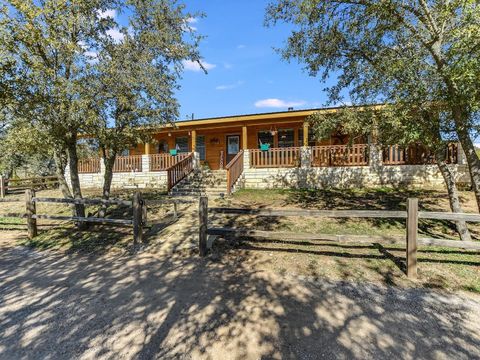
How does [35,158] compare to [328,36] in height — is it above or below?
below

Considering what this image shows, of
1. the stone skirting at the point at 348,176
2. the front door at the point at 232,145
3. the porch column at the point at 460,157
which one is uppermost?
the front door at the point at 232,145

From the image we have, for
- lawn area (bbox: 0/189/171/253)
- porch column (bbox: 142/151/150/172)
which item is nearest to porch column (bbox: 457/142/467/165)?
lawn area (bbox: 0/189/171/253)

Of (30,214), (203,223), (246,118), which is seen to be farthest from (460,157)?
(30,214)

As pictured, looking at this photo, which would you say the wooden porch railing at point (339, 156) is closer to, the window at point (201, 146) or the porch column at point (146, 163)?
the window at point (201, 146)

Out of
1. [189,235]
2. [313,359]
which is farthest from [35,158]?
[313,359]

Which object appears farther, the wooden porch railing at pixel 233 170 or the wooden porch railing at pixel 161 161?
the wooden porch railing at pixel 161 161

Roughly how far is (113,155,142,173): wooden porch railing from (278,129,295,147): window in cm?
834

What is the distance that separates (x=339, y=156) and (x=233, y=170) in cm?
496

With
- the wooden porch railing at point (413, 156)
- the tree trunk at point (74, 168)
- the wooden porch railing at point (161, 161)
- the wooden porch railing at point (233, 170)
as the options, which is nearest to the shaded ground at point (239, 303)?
the tree trunk at point (74, 168)

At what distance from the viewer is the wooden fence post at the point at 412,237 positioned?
4.40 meters

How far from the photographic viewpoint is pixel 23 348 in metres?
2.92

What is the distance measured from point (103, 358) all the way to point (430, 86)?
738 cm

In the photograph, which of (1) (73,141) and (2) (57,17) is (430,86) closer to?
(2) (57,17)

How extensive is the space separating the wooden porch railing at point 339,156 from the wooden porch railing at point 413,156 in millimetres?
945
